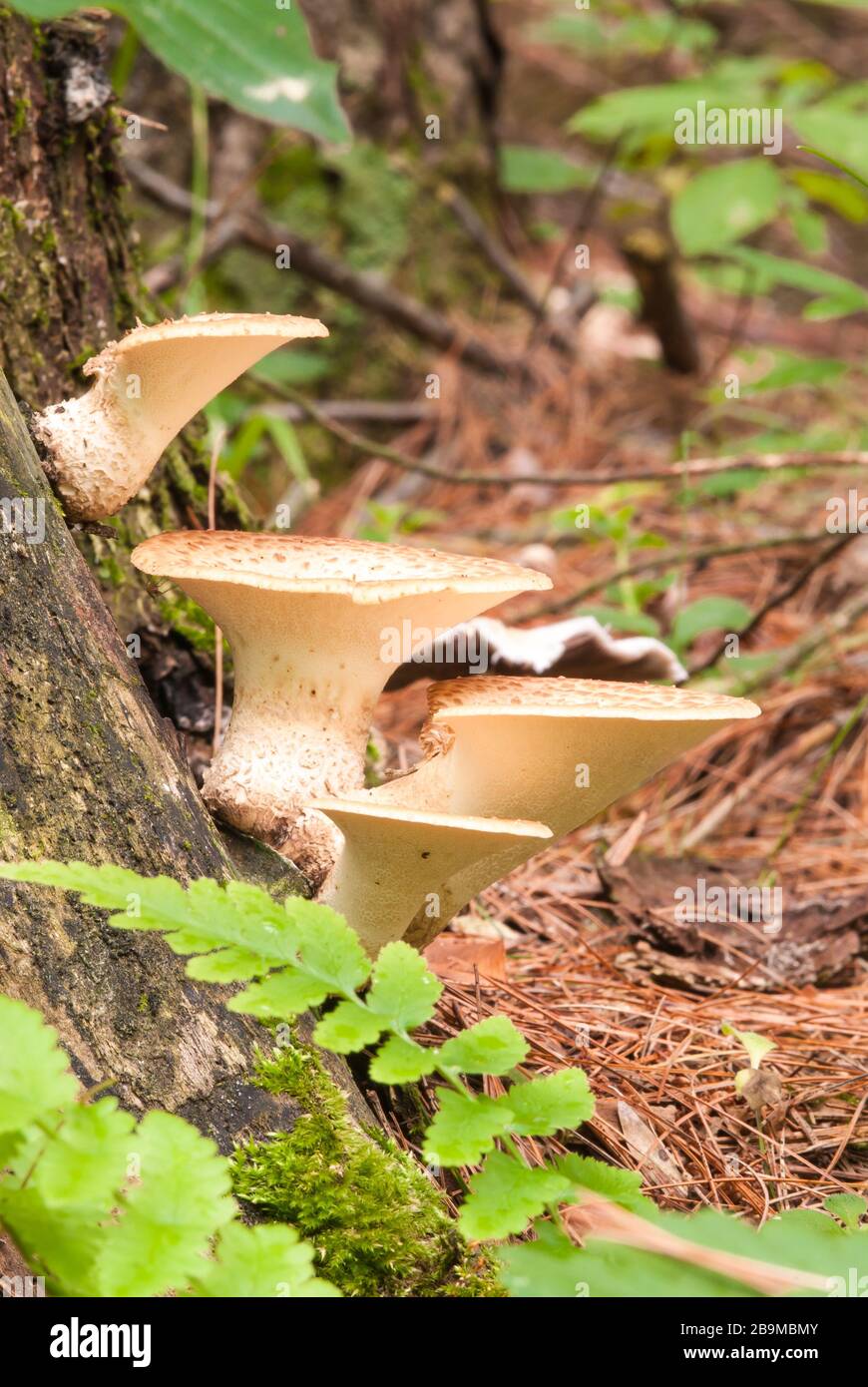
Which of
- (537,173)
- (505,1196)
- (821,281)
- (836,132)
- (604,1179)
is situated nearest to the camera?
(505,1196)

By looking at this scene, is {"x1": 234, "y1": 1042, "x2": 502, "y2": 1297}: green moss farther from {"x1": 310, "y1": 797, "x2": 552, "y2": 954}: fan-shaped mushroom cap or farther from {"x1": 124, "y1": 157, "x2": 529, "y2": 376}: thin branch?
{"x1": 124, "y1": 157, "x2": 529, "y2": 376}: thin branch

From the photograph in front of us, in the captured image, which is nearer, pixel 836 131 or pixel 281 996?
pixel 281 996

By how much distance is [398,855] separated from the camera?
196cm

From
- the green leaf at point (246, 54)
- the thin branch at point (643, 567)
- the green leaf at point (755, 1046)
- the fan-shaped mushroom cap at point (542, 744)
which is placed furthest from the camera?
the thin branch at point (643, 567)

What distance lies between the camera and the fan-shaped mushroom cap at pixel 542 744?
1.91m

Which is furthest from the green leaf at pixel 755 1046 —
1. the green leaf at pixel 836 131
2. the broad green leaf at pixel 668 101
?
the broad green leaf at pixel 668 101

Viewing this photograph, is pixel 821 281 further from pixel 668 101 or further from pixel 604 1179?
pixel 604 1179

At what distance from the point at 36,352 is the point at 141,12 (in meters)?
0.84

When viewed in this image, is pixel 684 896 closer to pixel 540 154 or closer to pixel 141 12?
pixel 141 12

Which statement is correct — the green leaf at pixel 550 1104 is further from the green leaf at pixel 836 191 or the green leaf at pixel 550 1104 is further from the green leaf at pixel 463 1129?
the green leaf at pixel 836 191

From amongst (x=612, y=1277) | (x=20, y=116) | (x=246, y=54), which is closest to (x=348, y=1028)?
(x=612, y=1277)

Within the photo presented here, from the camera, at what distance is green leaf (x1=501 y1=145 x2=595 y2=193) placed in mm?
7820

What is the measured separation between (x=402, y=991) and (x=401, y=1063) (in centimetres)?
10

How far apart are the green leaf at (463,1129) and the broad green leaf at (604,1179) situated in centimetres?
26
